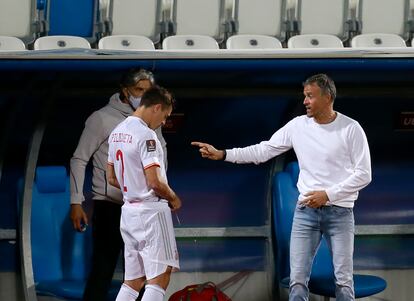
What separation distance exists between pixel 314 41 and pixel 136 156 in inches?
122

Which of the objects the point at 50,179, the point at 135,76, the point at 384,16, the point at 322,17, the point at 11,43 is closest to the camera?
the point at 135,76

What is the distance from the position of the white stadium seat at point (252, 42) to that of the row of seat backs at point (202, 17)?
13.1 inches

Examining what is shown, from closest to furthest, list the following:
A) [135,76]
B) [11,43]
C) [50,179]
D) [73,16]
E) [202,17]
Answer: [135,76] → [50,179] → [11,43] → [73,16] → [202,17]

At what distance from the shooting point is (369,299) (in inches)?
255

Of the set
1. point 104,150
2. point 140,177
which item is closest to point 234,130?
point 104,150

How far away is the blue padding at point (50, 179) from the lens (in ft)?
19.9

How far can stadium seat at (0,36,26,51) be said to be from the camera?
6992mm

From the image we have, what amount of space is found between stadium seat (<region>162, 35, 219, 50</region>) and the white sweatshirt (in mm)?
2285

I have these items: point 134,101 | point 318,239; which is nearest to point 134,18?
point 134,101

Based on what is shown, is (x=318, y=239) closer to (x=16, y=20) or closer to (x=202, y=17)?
(x=202, y=17)

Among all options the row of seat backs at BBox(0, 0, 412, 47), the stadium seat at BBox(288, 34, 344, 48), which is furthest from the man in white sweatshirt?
the row of seat backs at BBox(0, 0, 412, 47)

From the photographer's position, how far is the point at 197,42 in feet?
24.6

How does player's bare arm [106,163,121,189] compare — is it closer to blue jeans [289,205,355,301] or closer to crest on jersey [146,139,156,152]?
crest on jersey [146,139,156,152]

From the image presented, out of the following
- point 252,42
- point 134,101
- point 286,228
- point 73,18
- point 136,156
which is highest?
point 73,18
